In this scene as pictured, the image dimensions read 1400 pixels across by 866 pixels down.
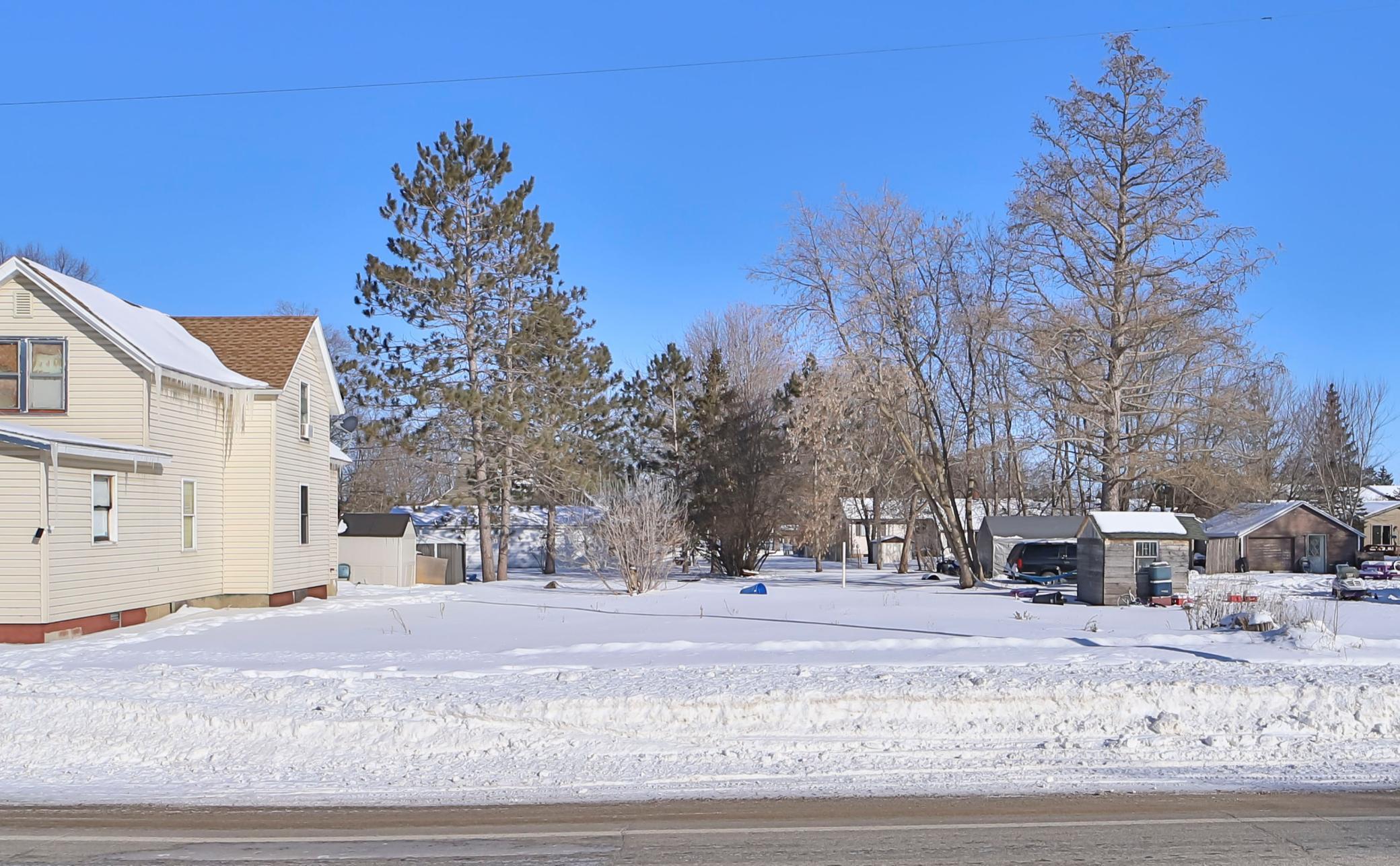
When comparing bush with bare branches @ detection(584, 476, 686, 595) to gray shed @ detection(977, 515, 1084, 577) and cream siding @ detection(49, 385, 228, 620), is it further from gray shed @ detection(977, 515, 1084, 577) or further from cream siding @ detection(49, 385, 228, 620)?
gray shed @ detection(977, 515, 1084, 577)

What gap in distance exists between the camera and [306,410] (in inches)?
1054

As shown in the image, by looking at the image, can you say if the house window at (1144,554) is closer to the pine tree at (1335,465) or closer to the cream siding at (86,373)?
the cream siding at (86,373)

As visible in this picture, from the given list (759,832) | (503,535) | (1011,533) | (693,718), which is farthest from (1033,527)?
(759,832)

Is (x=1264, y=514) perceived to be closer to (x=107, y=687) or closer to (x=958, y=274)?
(x=958, y=274)

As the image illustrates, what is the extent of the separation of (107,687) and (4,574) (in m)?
6.38

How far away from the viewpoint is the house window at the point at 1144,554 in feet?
88.4

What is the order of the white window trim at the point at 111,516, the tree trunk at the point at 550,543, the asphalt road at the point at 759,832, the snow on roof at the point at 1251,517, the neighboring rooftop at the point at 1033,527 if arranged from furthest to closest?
the tree trunk at the point at 550,543, the neighboring rooftop at the point at 1033,527, the snow on roof at the point at 1251,517, the white window trim at the point at 111,516, the asphalt road at the point at 759,832

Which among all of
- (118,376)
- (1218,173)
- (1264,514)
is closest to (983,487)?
(1264,514)

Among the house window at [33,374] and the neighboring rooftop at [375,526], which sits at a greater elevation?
the house window at [33,374]

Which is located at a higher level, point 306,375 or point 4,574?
point 306,375

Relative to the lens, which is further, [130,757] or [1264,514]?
[1264,514]

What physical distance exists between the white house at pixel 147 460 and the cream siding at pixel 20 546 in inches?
0.9

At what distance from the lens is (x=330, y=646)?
56.0 feet

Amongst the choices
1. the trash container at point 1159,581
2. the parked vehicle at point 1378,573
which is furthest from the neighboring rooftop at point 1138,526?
the parked vehicle at point 1378,573
